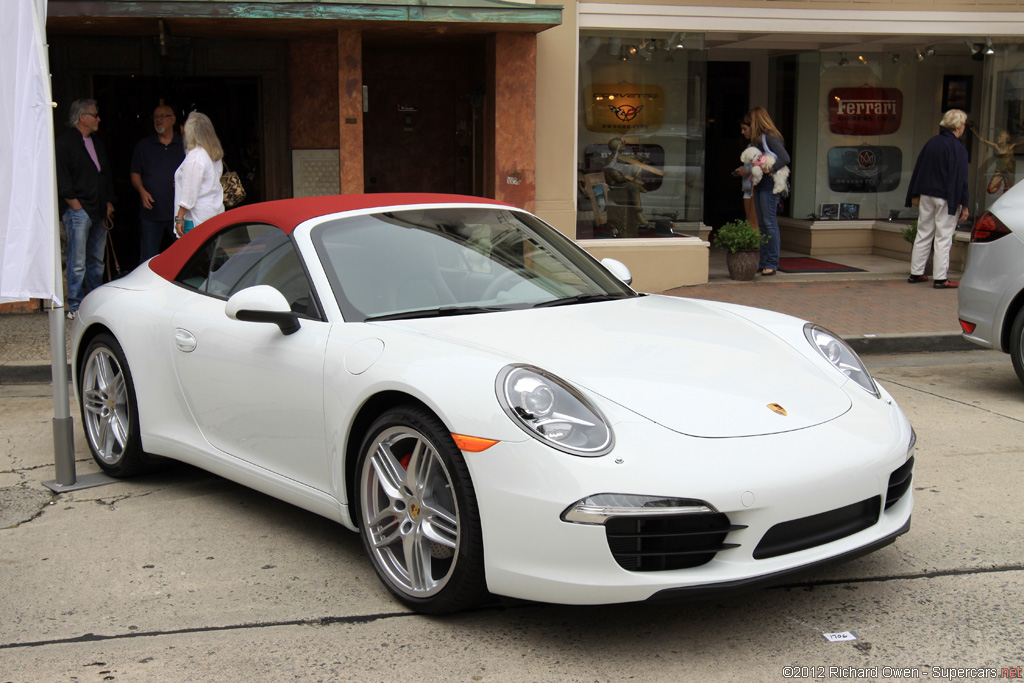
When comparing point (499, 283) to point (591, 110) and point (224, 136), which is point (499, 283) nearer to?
point (591, 110)

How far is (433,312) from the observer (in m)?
3.96

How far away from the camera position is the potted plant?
1180 centimetres

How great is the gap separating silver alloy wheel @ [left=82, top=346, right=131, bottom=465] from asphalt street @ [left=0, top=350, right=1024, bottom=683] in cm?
34

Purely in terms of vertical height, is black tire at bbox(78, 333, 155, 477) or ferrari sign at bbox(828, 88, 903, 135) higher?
ferrari sign at bbox(828, 88, 903, 135)

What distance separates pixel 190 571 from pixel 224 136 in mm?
8977

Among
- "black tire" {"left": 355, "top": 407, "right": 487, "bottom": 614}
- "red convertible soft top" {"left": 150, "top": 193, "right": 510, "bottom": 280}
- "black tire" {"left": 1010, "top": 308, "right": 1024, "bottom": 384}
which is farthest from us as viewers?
"black tire" {"left": 1010, "top": 308, "right": 1024, "bottom": 384}

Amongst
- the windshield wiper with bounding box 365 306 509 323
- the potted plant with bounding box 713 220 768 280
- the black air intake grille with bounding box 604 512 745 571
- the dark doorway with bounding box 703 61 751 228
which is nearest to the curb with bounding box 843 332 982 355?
the potted plant with bounding box 713 220 768 280

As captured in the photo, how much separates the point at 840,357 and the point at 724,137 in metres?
13.7

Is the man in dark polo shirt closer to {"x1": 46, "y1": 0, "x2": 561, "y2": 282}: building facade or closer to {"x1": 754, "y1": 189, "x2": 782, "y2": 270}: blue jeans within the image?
{"x1": 46, "y1": 0, "x2": 561, "y2": 282}: building facade

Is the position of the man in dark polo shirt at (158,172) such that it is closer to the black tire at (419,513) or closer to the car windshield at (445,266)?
the car windshield at (445,266)

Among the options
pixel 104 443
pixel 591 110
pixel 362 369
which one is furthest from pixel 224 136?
pixel 362 369

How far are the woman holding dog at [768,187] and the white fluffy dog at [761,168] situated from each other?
0.03m

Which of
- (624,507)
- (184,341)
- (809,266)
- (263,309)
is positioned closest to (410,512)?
(624,507)

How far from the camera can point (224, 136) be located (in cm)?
1203
